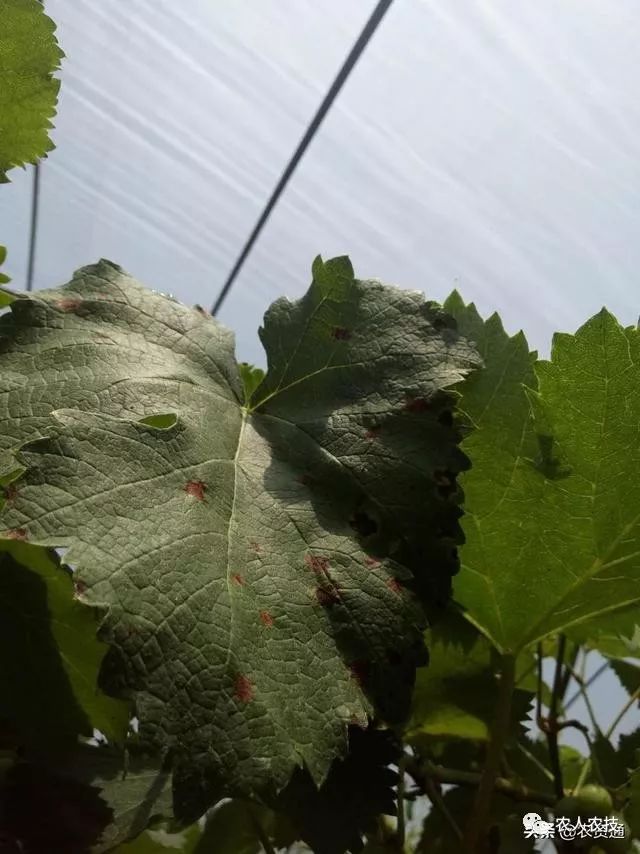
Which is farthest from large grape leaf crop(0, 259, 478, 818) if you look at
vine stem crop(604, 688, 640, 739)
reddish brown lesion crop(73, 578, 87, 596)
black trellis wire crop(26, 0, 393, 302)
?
black trellis wire crop(26, 0, 393, 302)

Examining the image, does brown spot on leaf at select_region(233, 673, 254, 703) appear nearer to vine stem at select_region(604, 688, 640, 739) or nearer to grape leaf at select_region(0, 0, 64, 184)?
grape leaf at select_region(0, 0, 64, 184)

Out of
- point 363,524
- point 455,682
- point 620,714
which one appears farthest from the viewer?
point 620,714

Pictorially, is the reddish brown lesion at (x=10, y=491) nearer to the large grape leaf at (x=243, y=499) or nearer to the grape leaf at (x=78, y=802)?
the large grape leaf at (x=243, y=499)

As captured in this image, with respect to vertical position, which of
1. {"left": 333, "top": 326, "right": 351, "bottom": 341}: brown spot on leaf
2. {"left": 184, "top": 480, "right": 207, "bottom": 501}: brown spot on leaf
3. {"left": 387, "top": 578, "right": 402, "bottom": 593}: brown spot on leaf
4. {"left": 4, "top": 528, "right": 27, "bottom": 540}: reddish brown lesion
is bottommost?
{"left": 4, "top": 528, "right": 27, "bottom": 540}: reddish brown lesion

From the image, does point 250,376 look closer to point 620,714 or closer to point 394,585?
point 394,585

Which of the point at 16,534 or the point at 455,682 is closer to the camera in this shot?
the point at 16,534

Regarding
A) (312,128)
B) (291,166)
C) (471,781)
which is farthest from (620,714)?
(291,166)
